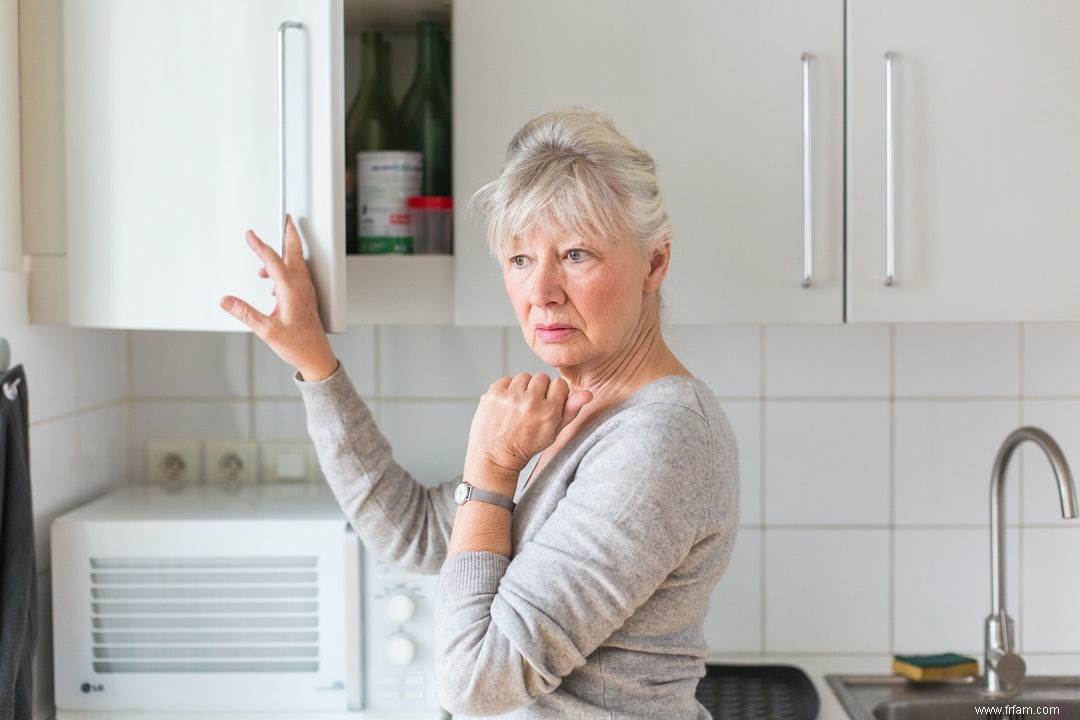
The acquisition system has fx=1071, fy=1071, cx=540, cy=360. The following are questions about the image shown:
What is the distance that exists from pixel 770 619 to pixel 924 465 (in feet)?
1.15

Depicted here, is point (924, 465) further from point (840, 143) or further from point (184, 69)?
point (184, 69)

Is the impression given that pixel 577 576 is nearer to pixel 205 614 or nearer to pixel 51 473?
pixel 205 614

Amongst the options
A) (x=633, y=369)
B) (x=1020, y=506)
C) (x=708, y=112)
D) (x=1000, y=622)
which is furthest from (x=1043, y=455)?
(x=633, y=369)

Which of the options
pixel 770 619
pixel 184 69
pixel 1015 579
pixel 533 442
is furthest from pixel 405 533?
pixel 1015 579

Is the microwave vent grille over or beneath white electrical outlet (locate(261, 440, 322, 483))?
beneath

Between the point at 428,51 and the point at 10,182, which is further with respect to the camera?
the point at 428,51

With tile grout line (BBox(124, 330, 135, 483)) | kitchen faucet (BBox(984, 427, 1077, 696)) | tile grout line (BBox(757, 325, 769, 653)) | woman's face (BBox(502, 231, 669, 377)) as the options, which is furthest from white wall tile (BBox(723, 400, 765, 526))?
tile grout line (BBox(124, 330, 135, 483))

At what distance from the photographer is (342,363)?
171cm

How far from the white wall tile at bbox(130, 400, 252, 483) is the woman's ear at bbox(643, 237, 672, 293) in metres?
0.87

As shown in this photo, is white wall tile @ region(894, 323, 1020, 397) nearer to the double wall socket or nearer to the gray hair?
the gray hair

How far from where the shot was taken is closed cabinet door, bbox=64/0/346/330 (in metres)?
1.14

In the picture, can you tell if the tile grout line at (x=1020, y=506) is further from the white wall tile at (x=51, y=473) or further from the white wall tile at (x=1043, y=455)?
the white wall tile at (x=51, y=473)

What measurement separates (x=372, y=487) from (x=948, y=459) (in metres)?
0.96

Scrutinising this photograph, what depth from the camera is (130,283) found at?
1.26m
